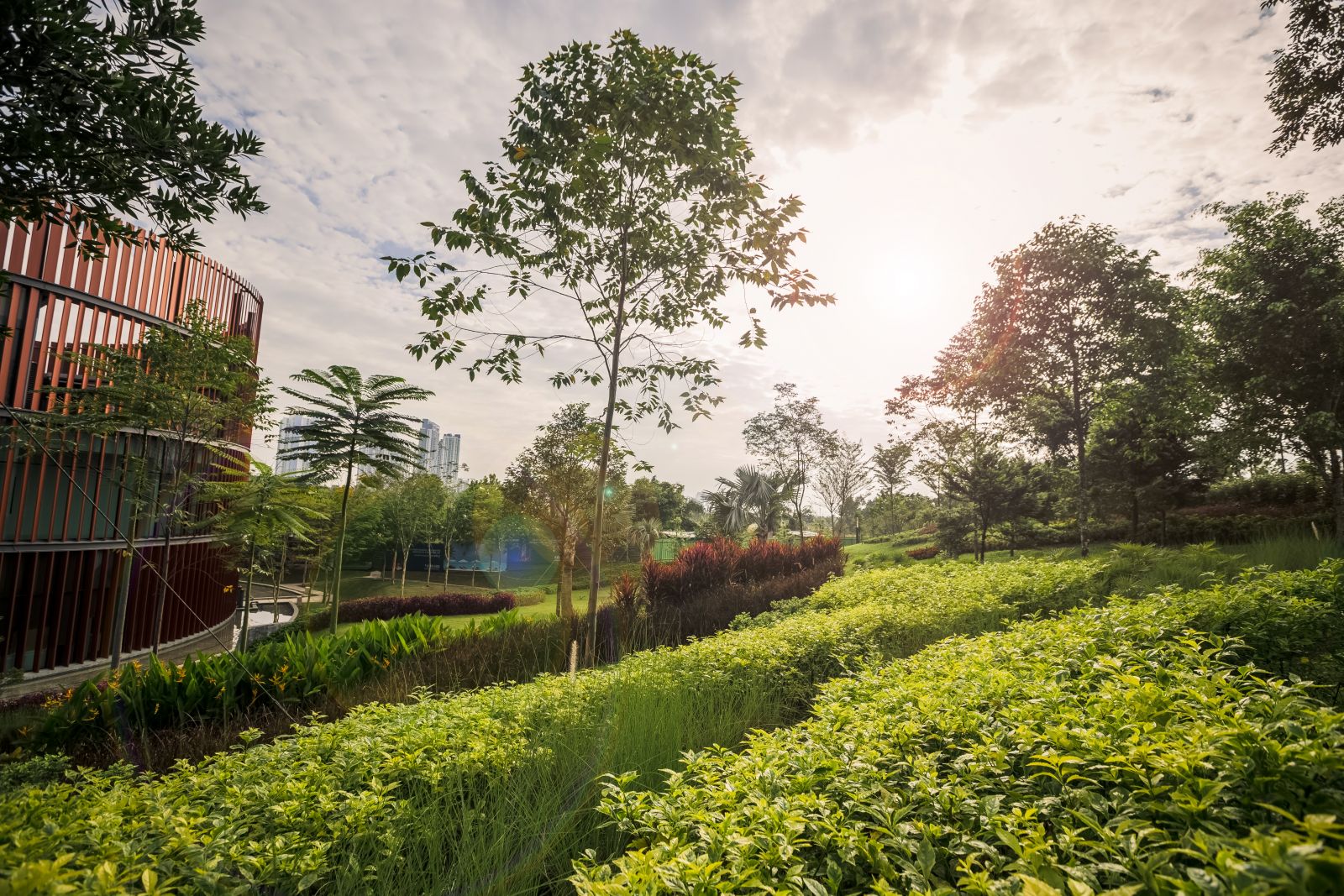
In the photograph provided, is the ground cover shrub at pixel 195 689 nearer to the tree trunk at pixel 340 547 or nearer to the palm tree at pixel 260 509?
the tree trunk at pixel 340 547

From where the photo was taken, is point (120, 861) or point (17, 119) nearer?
point (120, 861)

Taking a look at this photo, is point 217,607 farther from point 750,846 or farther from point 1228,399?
point 1228,399

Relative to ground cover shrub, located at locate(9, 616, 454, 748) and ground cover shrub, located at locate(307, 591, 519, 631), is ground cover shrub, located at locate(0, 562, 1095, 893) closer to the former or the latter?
ground cover shrub, located at locate(9, 616, 454, 748)

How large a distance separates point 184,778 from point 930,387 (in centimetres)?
1741

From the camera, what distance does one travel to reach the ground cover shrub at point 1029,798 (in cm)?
127

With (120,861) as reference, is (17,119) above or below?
above

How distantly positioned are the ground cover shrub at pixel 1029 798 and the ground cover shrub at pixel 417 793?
19.5 inches

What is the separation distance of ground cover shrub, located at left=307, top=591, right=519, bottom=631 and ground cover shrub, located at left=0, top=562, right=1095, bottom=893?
15.3m

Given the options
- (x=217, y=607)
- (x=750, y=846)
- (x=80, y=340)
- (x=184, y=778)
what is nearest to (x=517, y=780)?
(x=184, y=778)

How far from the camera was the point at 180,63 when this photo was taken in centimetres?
251

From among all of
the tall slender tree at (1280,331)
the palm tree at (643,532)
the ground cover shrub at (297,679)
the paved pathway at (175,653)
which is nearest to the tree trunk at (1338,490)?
the tall slender tree at (1280,331)

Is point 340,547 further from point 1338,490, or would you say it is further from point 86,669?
point 1338,490

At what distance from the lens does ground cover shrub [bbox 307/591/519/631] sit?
1783 cm

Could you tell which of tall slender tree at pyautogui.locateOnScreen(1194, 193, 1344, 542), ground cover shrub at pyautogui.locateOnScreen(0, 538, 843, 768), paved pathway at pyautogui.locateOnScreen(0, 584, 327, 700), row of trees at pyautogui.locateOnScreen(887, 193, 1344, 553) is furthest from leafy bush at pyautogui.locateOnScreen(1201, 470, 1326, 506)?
paved pathway at pyautogui.locateOnScreen(0, 584, 327, 700)
